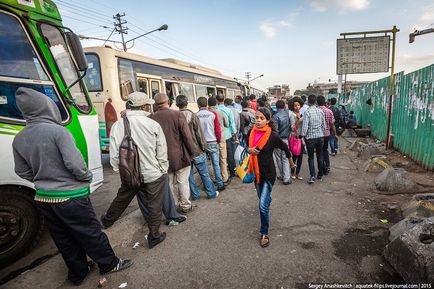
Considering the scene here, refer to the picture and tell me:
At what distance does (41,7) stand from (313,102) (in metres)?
5.08

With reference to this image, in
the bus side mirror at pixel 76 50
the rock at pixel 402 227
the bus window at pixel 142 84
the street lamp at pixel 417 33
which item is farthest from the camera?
the street lamp at pixel 417 33

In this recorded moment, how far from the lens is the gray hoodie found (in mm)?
2246

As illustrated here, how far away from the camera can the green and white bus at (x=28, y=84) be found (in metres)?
3.12

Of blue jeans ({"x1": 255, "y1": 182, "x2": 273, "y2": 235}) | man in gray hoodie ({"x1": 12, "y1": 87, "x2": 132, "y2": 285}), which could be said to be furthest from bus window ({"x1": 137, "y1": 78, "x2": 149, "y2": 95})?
blue jeans ({"x1": 255, "y1": 182, "x2": 273, "y2": 235})

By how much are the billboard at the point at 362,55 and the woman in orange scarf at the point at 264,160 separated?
13318 mm

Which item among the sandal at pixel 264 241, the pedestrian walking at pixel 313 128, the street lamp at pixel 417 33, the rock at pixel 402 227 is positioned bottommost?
the sandal at pixel 264 241

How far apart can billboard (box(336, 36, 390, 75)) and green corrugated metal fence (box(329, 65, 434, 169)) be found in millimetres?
5013

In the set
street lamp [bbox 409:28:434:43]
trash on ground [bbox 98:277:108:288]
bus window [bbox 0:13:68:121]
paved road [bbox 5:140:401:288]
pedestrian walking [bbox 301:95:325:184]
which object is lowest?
paved road [bbox 5:140:401:288]

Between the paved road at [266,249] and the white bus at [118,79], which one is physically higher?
the white bus at [118,79]

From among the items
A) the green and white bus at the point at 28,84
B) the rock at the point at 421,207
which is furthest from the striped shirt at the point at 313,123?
the green and white bus at the point at 28,84

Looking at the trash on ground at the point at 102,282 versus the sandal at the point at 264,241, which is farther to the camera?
the sandal at the point at 264,241

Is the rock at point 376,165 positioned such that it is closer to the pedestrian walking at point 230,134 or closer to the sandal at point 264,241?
the pedestrian walking at point 230,134

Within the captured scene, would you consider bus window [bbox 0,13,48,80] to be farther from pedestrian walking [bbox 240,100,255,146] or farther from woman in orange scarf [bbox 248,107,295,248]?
pedestrian walking [bbox 240,100,255,146]

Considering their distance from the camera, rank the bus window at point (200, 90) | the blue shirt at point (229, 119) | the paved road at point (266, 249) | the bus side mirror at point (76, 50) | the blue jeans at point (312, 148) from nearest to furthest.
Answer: the paved road at point (266, 249), the bus side mirror at point (76, 50), the blue jeans at point (312, 148), the blue shirt at point (229, 119), the bus window at point (200, 90)
